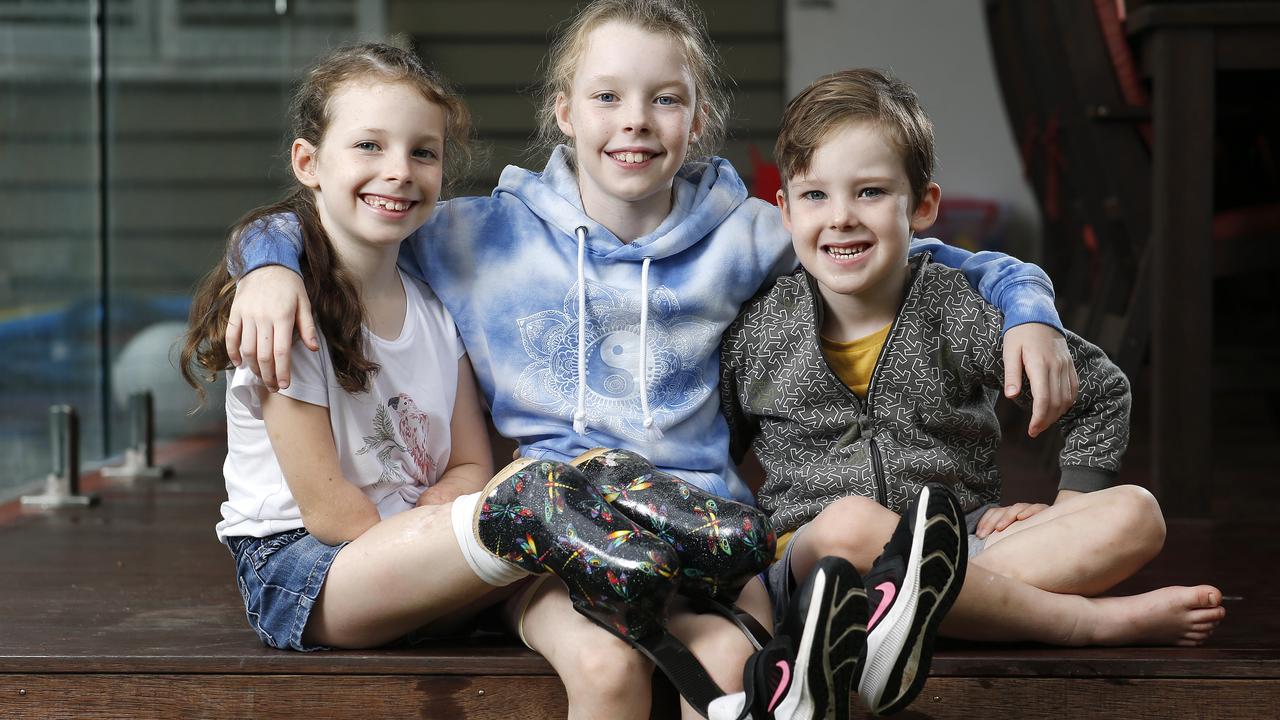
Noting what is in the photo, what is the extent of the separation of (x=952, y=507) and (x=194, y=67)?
9.01 ft

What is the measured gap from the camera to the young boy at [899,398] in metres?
1.29

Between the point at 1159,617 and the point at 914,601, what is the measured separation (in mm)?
335

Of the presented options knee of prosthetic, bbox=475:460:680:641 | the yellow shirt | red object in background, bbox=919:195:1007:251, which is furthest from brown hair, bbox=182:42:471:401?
red object in background, bbox=919:195:1007:251

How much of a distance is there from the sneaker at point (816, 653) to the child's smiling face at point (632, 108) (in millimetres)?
548

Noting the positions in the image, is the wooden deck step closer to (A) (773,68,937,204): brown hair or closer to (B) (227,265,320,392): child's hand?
(B) (227,265,320,392): child's hand

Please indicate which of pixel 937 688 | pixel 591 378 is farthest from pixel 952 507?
pixel 591 378

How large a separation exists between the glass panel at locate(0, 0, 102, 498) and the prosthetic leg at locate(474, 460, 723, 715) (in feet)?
5.05

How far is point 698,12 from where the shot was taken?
1.52 meters

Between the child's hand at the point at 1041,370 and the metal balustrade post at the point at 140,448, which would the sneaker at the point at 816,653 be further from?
the metal balustrade post at the point at 140,448

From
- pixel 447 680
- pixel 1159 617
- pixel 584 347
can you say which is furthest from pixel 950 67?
pixel 447 680

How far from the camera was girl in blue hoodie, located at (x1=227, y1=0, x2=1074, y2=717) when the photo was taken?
55.9 inches

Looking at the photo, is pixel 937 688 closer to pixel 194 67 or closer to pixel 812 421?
pixel 812 421

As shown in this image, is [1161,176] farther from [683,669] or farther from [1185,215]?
[683,669]

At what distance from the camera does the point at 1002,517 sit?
1.37 meters
